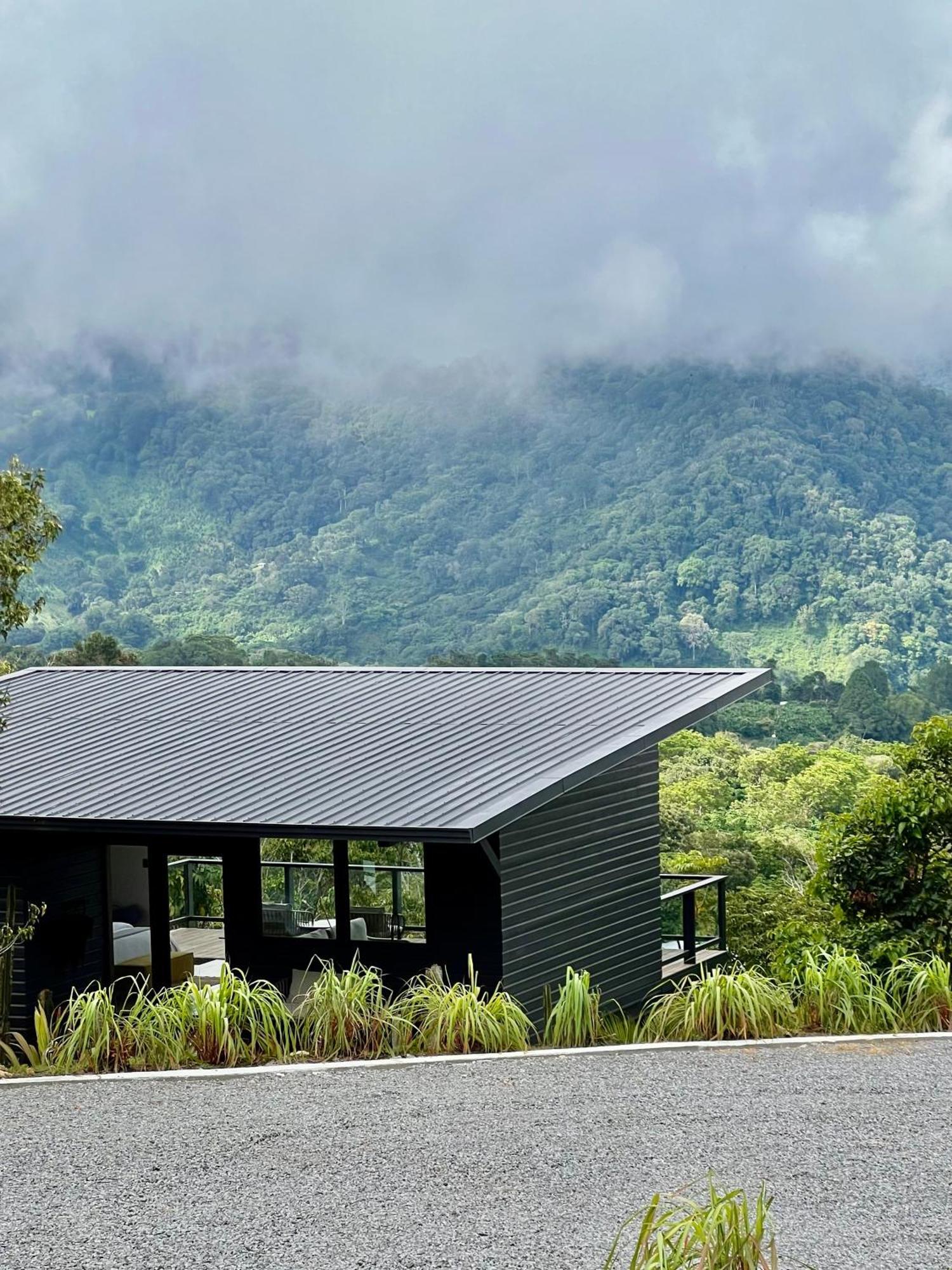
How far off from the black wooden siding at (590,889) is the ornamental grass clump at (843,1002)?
2046 millimetres

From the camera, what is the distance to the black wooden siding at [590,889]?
9.97 meters

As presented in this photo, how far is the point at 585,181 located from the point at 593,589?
143 ft

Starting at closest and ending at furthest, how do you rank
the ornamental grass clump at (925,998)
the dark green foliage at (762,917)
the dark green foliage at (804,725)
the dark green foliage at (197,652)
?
Result: the ornamental grass clump at (925,998) → the dark green foliage at (762,917) → the dark green foliage at (804,725) → the dark green foliage at (197,652)

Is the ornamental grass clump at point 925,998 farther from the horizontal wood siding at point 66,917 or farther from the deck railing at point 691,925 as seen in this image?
the horizontal wood siding at point 66,917

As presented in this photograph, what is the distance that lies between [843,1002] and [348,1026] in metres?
2.89

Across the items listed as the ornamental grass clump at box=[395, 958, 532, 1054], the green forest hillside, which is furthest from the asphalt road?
the green forest hillside

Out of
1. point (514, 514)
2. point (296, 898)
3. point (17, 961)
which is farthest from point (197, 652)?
point (296, 898)

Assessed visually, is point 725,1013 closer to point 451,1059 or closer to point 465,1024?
point 465,1024

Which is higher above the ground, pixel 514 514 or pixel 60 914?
pixel 514 514

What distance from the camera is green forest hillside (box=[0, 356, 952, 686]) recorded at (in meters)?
74.6

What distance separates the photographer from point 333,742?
10.8m

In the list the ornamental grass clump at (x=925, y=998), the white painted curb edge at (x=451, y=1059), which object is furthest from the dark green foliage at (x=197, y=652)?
the white painted curb edge at (x=451, y=1059)

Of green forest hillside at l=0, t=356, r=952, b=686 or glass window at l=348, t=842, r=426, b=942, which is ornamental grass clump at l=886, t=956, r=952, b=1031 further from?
green forest hillside at l=0, t=356, r=952, b=686

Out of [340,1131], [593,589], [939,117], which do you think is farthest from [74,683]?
[939,117]
